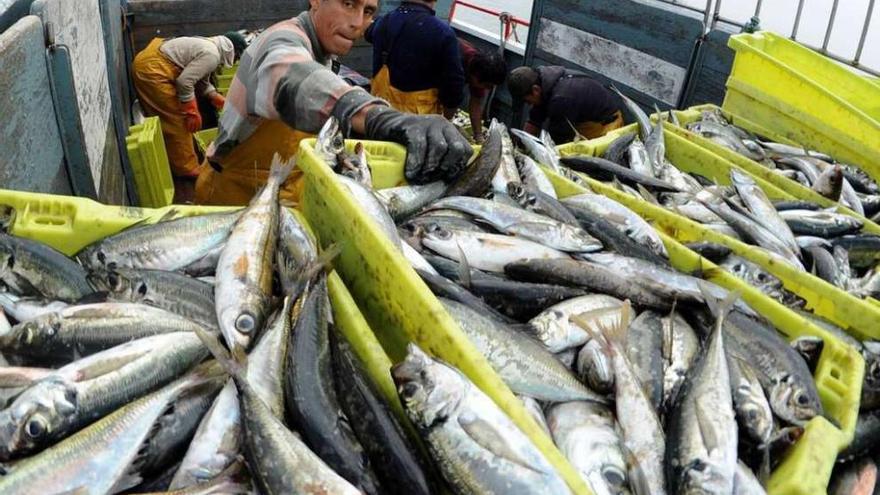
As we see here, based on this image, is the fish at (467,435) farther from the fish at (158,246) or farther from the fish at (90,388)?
the fish at (158,246)


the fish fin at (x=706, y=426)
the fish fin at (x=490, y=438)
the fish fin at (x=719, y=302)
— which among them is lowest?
the fish fin at (x=706, y=426)

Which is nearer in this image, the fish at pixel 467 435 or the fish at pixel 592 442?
the fish at pixel 467 435

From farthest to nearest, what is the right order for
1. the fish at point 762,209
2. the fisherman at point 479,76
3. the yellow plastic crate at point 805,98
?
the fisherman at point 479,76
the yellow plastic crate at point 805,98
the fish at point 762,209

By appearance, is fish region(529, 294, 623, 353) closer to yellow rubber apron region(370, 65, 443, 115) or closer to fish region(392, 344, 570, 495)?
fish region(392, 344, 570, 495)

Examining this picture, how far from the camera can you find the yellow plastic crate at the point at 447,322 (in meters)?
1.60

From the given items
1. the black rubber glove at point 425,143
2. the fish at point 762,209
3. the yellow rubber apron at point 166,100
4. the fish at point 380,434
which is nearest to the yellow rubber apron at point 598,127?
the fish at point 762,209

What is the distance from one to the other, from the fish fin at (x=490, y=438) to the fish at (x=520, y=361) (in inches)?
14.0

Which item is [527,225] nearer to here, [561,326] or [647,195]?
[561,326]

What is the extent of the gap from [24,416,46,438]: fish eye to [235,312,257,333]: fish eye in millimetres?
488

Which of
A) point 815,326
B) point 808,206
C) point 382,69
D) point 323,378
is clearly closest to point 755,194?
point 808,206

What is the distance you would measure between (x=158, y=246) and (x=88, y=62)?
104 inches

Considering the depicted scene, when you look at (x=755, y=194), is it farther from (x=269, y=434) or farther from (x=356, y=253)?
(x=269, y=434)

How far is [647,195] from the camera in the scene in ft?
10.6

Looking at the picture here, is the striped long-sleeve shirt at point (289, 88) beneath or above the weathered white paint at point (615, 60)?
above
